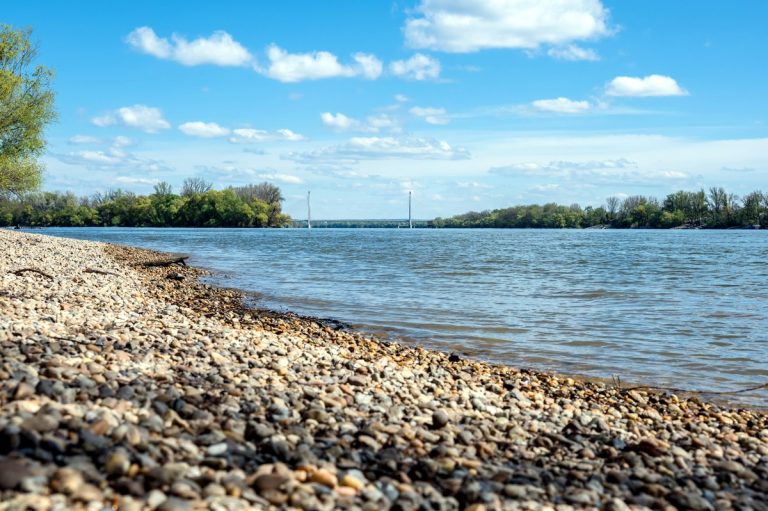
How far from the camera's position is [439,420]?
7281 millimetres

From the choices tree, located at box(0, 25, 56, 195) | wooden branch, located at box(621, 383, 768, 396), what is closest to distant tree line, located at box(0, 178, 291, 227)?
tree, located at box(0, 25, 56, 195)

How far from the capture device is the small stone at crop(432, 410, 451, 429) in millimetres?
7238

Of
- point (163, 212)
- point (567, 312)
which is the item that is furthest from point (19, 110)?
point (163, 212)

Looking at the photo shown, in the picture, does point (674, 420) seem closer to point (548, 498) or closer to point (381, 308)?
point (548, 498)

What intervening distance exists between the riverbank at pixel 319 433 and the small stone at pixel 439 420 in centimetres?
2

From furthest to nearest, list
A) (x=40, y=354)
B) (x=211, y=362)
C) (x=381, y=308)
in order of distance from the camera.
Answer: (x=381, y=308)
(x=211, y=362)
(x=40, y=354)

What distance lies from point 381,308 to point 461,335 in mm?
5197

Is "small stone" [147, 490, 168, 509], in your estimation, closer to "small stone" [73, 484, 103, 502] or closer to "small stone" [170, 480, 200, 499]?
"small stone" [170, 480, 200, 499]

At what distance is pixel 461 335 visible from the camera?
1606 cm

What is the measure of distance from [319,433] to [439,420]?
1.49 metres

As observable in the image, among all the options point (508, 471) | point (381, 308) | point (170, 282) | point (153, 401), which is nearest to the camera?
point (508, 471)

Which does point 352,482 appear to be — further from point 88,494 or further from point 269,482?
point 88,494

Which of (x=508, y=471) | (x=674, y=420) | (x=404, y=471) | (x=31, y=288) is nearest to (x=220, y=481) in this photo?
(x=404, y=471)

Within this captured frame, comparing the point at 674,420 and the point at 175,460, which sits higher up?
the point at 175,460
